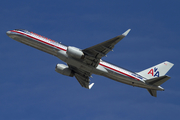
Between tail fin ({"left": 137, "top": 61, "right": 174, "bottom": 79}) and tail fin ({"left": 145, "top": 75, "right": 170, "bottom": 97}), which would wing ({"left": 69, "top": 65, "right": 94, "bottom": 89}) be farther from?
tail fin ({"left": 145, "top": 75, "right": 170, "bottom": 97})

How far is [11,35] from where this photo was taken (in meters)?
59.9

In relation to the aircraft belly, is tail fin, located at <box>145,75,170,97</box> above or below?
below

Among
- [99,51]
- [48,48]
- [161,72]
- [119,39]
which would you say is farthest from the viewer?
[161,72]

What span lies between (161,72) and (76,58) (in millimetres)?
20225

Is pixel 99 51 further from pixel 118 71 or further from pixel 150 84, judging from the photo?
pixel 150 84

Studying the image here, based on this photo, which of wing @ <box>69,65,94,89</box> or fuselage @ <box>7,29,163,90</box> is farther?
wing @ <box>69,65,94,89</box>

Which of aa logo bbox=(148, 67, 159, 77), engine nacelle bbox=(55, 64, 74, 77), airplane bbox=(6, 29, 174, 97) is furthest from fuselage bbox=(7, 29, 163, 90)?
engine nacelle bbox=(55, 64, 74, 77)

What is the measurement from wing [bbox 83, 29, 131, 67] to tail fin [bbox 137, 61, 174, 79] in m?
12.1

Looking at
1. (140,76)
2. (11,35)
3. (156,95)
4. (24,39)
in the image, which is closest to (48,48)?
(24,39)

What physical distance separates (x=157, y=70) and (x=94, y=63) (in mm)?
15832

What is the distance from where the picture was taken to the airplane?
53594 millimetres

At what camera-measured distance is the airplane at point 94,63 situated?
53594 mm

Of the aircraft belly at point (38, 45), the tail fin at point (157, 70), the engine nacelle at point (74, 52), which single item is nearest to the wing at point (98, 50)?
the engine nacelle at point (74, 52)

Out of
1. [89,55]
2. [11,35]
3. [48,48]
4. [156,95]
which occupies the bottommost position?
[156,95]
